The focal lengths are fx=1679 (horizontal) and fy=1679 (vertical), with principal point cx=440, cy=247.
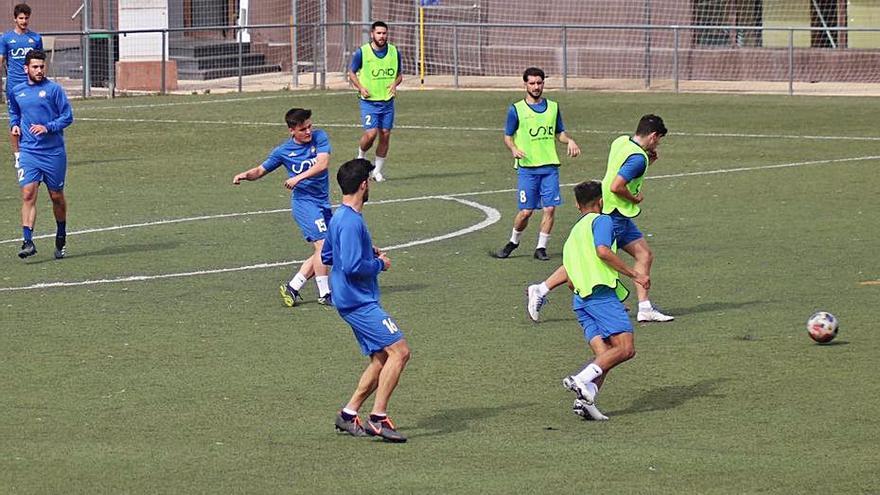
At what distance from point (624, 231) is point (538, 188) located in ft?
11.8

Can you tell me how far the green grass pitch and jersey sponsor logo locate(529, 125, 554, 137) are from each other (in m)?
1.32

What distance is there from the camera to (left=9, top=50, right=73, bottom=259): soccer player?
1780cm

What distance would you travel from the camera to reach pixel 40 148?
58.6ft

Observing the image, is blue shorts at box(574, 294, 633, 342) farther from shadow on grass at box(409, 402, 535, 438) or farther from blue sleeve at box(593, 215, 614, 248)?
shadow on grass at box(409, 402, 535, 438)

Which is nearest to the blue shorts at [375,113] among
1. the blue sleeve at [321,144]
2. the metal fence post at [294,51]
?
the blue sleeve at [321,144]

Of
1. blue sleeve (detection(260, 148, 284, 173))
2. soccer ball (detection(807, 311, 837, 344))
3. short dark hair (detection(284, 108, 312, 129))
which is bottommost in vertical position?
soccer ball (detection(807, 311, 837, 344))

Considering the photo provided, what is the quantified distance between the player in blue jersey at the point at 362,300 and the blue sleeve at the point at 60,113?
7.94 meters

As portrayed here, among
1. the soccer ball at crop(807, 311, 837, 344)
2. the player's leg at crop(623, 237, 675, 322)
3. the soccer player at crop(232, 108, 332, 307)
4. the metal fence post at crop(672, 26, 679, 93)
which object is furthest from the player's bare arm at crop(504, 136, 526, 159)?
the metal fence post at crop(672, 26, 679, 93)

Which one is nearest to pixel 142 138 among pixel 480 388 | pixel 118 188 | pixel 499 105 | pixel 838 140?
pixel 118 188

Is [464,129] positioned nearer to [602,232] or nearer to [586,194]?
[586,194]

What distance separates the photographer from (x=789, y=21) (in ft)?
136

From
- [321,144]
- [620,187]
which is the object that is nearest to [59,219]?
[321,144]

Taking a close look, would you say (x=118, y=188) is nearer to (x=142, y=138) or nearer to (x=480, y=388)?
(x=142, y=138)

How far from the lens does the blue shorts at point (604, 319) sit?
11.2 meters
